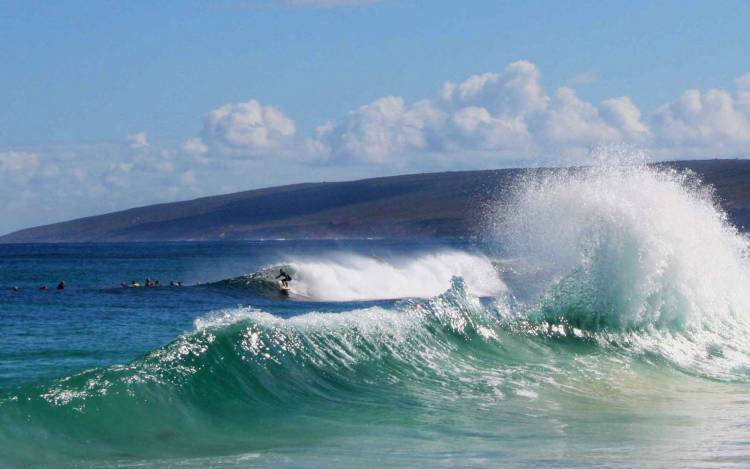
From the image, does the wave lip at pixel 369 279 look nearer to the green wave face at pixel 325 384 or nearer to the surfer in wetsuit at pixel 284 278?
the surfer in wetsuit at pixel 284 278

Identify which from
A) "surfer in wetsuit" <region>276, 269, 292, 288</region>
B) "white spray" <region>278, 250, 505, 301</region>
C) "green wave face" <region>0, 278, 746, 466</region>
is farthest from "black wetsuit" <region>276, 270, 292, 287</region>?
"green wave face" <region>0, 278, 746, 466</region>

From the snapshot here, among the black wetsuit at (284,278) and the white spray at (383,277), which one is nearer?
the black wetsuit at (284,278)

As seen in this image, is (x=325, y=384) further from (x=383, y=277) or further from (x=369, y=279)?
(x=383, y=277)

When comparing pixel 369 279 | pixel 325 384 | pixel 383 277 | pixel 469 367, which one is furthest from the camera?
pixel 383 277

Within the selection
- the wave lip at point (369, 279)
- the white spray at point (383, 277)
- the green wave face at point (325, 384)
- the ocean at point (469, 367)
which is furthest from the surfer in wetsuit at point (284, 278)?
the green wave face at point (325, 384)

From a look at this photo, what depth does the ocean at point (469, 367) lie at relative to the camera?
12.2m

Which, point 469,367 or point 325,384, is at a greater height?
point 325,384

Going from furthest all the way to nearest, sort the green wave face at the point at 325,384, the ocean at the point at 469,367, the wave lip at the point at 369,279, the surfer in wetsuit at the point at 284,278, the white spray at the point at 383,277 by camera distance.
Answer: the white spray at the point at 383,277
the wave lip at the point at 369,279
the surfer in wetsuit at the point at 284,278
the green wave face at the point at 325,384
the ocean at the point at 469,367

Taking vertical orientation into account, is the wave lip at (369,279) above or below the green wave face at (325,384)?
below

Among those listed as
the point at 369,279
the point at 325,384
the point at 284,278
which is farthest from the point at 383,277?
the point at 325,384

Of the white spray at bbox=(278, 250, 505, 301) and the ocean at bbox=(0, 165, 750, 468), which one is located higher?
the ocean at bbox=(0, 165, 750, 468)

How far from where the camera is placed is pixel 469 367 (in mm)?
18312

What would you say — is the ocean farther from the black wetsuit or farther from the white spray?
the white spray

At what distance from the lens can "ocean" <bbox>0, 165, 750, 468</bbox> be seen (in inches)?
481
